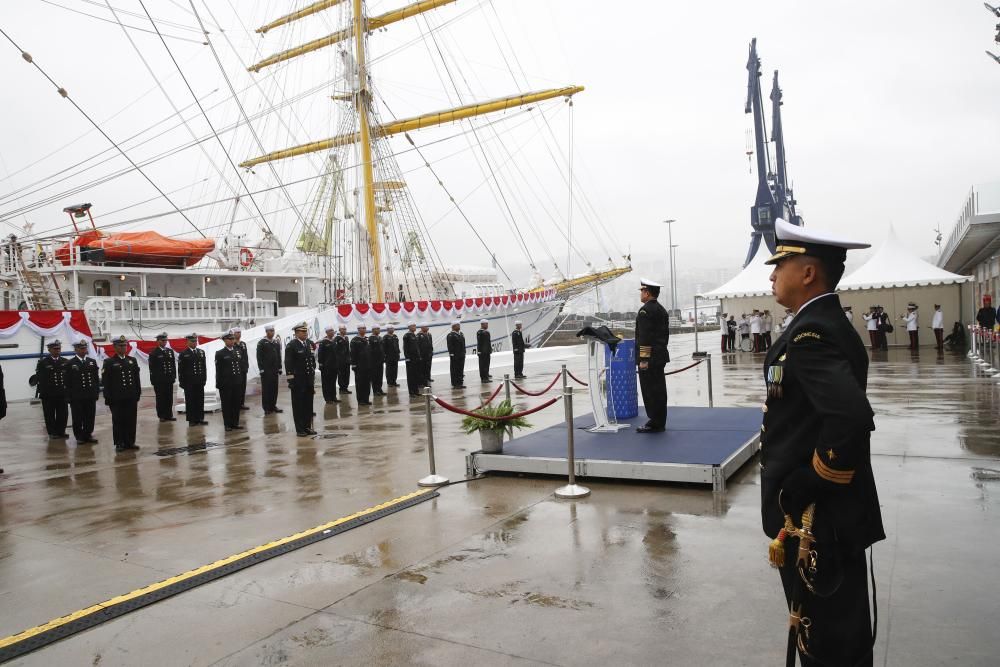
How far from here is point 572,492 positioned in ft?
18.9

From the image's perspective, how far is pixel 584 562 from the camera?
13.8ft

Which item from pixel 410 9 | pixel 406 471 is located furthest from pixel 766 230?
pixel 406 471

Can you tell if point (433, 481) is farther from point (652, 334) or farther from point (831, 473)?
point (831, 473)

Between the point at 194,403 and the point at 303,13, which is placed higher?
the point at 303,13

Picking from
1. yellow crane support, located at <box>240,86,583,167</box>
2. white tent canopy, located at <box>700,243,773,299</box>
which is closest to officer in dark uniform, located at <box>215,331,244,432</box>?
yellow crane support, located at <box>240,86,583,167</box>

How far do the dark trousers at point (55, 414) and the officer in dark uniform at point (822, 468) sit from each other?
1253 cm

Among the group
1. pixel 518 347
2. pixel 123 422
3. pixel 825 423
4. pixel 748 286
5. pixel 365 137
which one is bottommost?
pixel 123 422

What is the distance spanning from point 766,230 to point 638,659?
107 ft

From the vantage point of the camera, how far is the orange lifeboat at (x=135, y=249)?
20422 millimetres

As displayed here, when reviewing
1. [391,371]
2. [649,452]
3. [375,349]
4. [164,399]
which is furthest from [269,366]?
[649,452]

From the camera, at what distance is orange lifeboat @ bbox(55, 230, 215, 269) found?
67.0ft

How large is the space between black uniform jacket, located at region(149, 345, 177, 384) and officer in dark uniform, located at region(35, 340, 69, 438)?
1488 mm

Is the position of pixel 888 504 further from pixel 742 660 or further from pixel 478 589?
pixel 478 589

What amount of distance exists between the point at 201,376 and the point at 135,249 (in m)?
10.6
